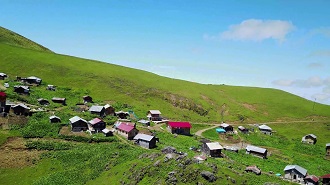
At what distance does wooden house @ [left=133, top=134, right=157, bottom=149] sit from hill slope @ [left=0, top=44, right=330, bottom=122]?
37957 millimetres

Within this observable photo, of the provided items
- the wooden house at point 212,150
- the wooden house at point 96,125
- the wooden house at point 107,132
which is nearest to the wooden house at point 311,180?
the wooden house at point 212,150

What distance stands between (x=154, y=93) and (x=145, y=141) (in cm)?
7243

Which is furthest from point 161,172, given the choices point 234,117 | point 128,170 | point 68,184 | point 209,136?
point 234,117

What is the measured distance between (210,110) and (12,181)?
4162 inches

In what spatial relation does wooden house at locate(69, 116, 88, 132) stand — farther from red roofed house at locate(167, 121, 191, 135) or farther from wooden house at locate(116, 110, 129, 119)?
red roofed house at locate(167, 121, 191, 135)

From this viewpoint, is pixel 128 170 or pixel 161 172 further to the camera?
pixel 128 170

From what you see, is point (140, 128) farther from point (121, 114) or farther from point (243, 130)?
point (243, 130)

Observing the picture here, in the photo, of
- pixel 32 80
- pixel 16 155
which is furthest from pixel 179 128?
pixel 32 80

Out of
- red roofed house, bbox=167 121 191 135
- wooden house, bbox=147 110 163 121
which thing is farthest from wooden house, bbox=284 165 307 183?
wooden house, bbox=147 110 163 121

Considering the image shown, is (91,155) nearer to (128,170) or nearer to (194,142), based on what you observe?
(128,170)

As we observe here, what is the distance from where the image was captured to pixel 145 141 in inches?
3406

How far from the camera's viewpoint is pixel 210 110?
15625 cm

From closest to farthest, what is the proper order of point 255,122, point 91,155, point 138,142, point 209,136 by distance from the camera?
point 91,155 → point 138,142 → point 209,136 → point 255,122

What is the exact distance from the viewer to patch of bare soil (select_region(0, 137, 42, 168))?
7219 centimetres
